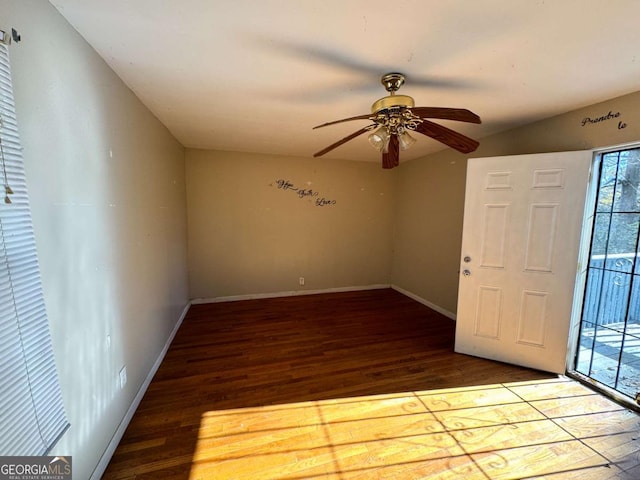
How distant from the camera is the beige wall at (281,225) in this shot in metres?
3.95

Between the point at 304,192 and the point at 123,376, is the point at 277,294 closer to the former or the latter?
the point at 304,192

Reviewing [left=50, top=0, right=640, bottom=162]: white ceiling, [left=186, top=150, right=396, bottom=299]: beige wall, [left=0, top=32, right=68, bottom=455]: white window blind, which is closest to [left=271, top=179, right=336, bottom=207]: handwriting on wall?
[left=186, top=150, right=396, bottom=299]: beige wall

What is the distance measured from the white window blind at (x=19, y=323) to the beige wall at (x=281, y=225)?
3080mm

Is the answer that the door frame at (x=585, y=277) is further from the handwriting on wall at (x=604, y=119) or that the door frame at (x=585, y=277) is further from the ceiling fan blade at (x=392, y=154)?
the ceiling fan blade at (x=392, y=154)

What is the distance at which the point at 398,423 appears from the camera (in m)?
1.82

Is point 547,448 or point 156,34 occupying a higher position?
point 156,34

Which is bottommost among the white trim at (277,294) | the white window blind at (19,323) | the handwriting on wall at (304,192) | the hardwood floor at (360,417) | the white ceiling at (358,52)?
the hardwood floor at (360,417)

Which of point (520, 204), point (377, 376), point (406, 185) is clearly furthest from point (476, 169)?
point (377, 376)

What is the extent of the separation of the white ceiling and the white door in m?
0.56

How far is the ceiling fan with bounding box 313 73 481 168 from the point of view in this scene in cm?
153

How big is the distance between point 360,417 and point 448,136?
207 centimetres

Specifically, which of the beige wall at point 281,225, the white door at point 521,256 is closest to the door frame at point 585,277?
the white door at point 521,256

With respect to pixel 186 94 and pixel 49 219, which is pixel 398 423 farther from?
pixel 186 94

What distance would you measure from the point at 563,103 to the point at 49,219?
345 centimetres
